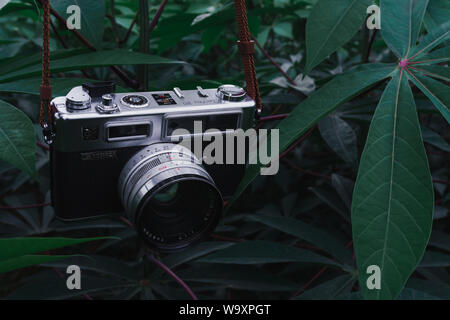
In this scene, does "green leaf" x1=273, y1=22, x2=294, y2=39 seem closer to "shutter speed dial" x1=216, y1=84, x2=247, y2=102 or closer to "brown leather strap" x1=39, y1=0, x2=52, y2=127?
"shutter speed dial" x1=216, y1=84, x2=247, y2=102

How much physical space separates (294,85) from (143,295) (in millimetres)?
389

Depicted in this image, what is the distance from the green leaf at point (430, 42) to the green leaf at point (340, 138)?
0.14 m

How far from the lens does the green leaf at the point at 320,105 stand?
0.39 metres

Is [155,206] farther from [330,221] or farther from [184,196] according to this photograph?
[330,221]

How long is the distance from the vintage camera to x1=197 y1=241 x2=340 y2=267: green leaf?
0.08 m

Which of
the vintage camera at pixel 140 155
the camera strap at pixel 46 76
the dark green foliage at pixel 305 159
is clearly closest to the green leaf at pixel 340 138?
the dark green foliage at pixel 305 159

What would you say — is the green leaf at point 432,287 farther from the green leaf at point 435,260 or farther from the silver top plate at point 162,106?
the silver top plate at point 162,106

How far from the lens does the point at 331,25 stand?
0.41 meters

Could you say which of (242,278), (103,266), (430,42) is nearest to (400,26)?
(430,42)

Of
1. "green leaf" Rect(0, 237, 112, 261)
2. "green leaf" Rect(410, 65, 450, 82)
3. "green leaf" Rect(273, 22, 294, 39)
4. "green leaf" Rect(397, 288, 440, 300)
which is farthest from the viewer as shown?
"green leaf" Rect(273, 22, 294, 39)

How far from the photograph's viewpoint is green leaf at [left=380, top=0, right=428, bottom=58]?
0.43m

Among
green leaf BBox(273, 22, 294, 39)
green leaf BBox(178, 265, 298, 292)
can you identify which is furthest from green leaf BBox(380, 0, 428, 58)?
green leaf BBox(273, 22, 294, 39)

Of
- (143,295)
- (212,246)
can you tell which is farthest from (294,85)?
(143,295)

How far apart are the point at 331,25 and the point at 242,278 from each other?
374 mm
